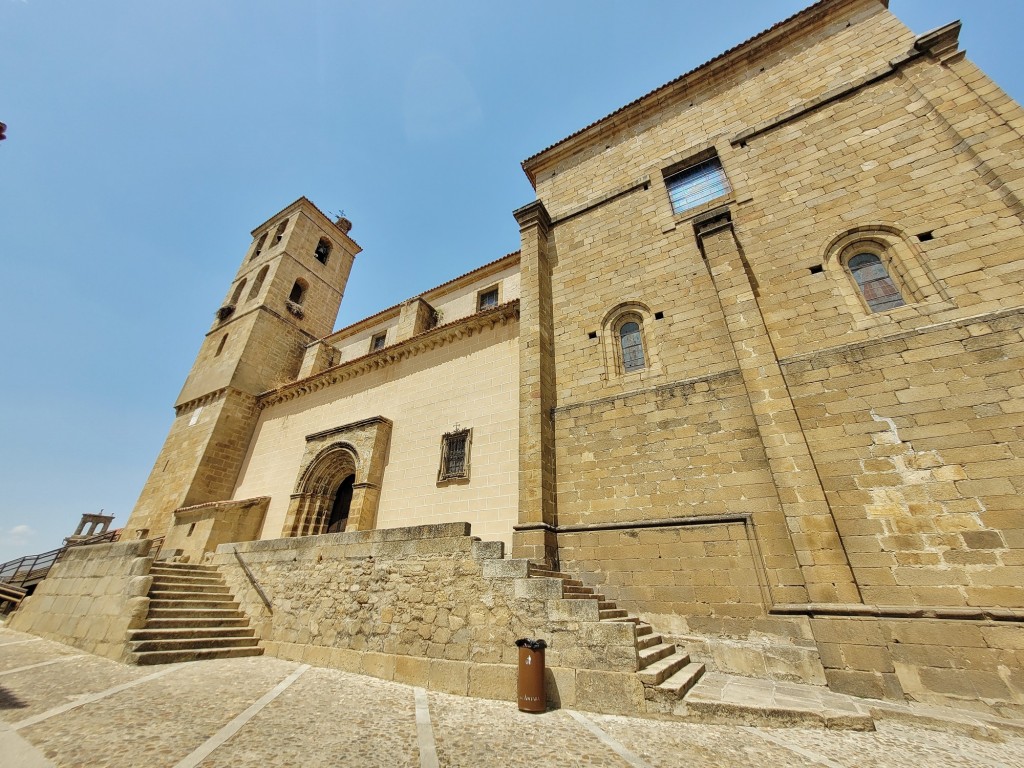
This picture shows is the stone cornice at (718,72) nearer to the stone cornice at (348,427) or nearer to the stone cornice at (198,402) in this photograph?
the stone cornice at (348,427)

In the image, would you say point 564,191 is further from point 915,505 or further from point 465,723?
point 465,723

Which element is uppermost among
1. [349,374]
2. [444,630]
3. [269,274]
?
[269,274]

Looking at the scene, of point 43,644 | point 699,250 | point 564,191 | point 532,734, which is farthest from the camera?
point 564,191

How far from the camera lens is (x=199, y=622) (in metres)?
7.64

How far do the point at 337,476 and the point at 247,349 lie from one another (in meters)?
8.23

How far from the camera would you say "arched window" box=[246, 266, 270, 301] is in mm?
19703

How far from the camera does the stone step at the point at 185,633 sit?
6766mm

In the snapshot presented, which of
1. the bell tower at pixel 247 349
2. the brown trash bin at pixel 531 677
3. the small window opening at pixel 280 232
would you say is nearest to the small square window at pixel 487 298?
the bell tower at pixel 247 349

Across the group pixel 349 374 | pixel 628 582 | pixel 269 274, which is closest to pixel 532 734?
pixel 628 582

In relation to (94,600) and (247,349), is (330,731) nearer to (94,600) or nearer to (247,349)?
(94,600)

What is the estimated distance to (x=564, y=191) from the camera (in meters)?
12.0

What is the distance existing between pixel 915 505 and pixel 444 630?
6515 mm

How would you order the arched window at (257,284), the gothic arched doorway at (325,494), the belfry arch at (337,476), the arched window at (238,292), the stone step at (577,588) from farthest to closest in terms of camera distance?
the arched window at (238,292) → the arched window at (257,284) → the gothic arched doorway at (325,494) → the belfry arch at (337,476) → the stone step at (577,588)

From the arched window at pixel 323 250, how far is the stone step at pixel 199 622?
19087 mm
